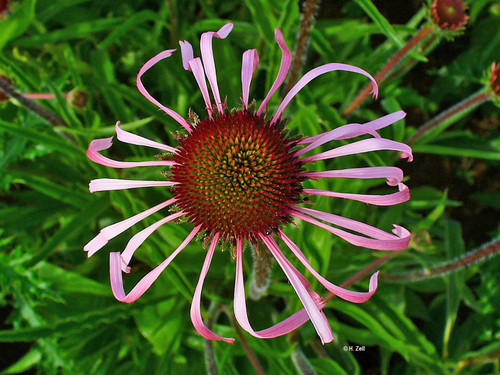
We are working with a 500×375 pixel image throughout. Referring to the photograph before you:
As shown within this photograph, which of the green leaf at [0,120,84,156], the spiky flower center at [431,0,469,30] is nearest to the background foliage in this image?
the green leaf at [0,120,84,156]

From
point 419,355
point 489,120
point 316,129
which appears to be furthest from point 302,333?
point 489,120

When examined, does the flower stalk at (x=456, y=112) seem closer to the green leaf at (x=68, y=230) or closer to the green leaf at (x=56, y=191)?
the green leaf at (x=68, y=230)

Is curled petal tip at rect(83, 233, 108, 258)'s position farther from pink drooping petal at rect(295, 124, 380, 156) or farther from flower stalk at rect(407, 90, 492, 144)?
flower stalk at rect(407, 90, 492, 144)

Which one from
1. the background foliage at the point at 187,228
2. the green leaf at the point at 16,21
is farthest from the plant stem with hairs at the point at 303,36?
the green leaf at the point at 16,21

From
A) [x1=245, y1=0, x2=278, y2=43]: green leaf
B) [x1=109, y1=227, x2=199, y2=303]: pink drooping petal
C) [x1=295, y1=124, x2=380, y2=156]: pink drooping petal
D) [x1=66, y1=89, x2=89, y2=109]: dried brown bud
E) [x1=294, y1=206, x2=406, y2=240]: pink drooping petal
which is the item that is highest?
[x1=245, y1=0, x2=278, y2=43]: green leaf

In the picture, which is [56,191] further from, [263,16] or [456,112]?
[456,112]

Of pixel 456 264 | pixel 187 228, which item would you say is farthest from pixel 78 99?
pixel 456 264
